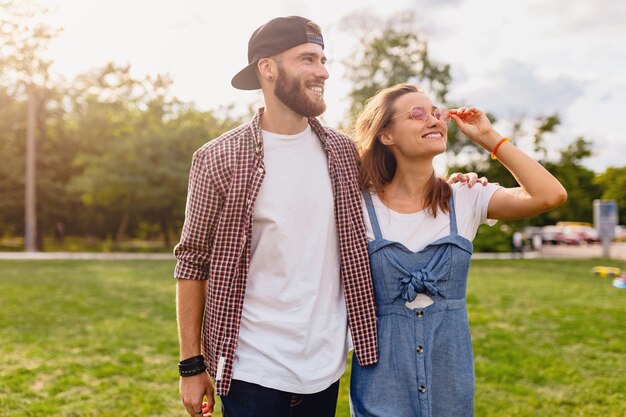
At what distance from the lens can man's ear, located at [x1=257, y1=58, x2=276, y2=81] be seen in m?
2.63

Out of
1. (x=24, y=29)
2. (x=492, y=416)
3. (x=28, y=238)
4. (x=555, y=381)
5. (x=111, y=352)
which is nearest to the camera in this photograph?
(x=492, y=416)

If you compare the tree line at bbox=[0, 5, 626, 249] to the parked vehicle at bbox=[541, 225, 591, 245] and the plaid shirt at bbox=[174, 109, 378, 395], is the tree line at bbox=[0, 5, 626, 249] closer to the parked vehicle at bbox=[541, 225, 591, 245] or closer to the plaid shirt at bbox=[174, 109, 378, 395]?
the parked vehicle at bbox=[541, 225, 591, 245]

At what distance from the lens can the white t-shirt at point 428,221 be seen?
256cm

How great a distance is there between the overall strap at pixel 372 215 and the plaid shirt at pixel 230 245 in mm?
72

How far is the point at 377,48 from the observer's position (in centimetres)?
3058

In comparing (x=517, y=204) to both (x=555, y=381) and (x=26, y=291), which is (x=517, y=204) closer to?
(x=555, y=381)

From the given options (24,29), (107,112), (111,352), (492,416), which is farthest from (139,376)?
(107,112)

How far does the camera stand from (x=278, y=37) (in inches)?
102

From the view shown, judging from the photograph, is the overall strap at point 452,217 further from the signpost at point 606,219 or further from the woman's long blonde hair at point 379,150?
the signpost at point 606,219

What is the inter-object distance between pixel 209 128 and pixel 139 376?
2701 cm

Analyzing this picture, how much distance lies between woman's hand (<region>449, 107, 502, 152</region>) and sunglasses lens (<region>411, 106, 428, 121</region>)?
12 centimetres

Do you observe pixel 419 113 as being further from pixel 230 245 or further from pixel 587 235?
pixel 587 235

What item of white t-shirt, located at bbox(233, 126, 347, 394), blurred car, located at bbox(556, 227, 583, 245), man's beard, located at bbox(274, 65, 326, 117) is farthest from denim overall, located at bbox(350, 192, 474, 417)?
blurred car, located at bbox(556, 227, 583, 245)

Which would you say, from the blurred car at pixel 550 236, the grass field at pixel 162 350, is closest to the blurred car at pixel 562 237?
the blurred car at pixel 550 236
